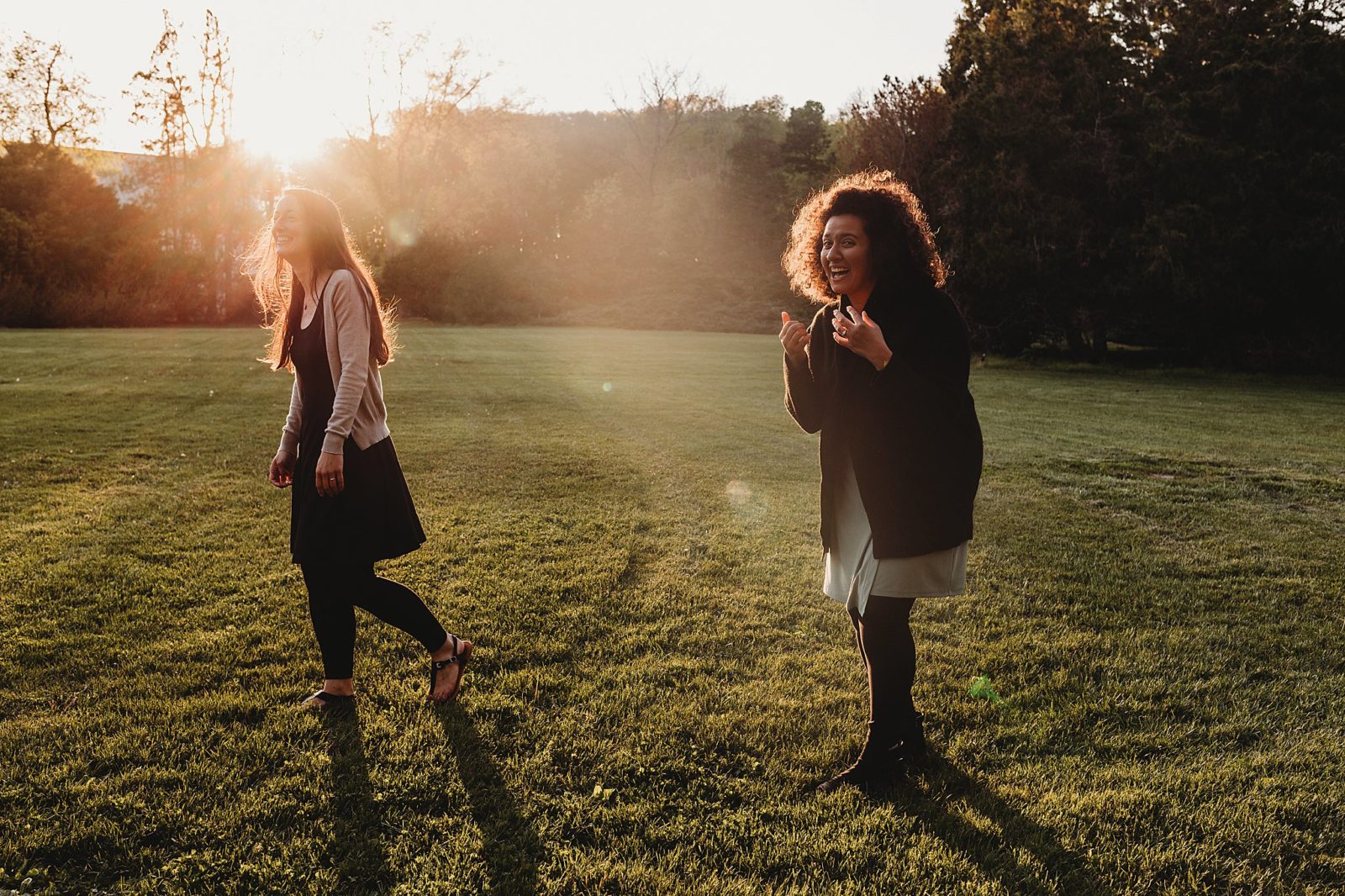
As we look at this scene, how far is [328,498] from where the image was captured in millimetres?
3031

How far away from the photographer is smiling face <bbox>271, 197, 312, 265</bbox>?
9.95ft

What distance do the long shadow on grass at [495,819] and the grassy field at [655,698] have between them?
0.01 m

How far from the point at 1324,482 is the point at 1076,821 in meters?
7.81

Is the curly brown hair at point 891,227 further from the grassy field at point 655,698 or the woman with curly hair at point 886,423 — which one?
the grassy field at point 655,698

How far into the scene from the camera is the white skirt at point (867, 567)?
8.76 ft

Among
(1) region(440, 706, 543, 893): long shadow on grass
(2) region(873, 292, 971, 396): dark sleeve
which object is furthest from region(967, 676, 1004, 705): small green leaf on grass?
(1) region(440, 706, 543, 893): long shadow on grass

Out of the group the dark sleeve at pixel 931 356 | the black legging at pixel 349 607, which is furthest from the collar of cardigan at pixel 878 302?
the black legging at pixel 349 607

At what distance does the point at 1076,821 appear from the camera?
2697 mm

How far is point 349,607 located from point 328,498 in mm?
501

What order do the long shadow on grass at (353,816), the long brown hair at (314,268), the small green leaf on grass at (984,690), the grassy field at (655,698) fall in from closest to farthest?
the long shadow on grass at (353,816)
the grassy field at (655,698)
the long brown hair at (314,268)
the small green leaf on grass at (984,690)

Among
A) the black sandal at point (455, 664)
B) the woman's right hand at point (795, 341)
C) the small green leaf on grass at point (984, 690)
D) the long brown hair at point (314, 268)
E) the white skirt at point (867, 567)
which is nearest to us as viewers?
the white skirt at point (867, 567)

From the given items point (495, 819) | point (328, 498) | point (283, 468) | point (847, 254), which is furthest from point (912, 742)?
point (283, 468)

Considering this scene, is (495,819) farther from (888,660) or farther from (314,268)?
(314,268)

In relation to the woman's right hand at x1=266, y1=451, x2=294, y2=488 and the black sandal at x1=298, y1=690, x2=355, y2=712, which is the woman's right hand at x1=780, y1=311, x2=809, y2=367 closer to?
the woman's right hand at x1=266, y1=451, x2=294, y2=488
